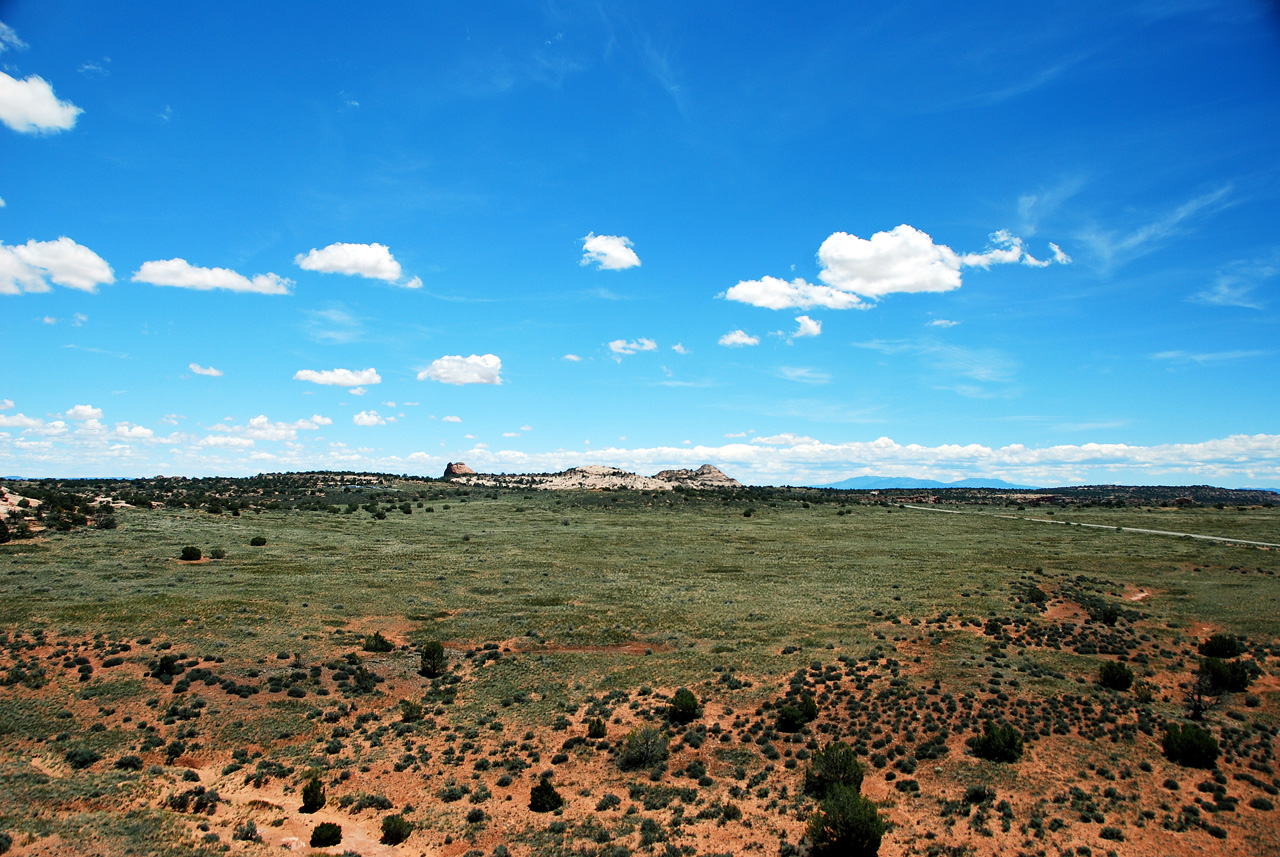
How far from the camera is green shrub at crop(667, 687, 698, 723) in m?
27.9

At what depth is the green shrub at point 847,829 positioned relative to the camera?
741 inches

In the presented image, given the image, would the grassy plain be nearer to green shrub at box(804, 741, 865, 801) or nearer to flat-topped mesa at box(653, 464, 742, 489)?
green shrub at box(804, 741, 865, 801)

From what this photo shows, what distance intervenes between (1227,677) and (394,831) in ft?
119

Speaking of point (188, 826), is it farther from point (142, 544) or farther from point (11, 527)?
point (11, 527)

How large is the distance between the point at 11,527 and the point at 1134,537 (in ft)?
371

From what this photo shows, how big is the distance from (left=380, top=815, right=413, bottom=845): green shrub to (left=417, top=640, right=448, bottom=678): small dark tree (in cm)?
1280

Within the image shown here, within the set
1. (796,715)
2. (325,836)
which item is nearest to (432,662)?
(325,836)

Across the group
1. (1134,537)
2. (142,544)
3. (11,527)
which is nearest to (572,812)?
(142,544)

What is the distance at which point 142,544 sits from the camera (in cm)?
5281

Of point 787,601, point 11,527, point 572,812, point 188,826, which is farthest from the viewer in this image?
point 11,527

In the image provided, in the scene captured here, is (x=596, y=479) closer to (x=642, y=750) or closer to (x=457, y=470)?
(x=457, y=470)

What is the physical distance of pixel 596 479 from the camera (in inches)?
5541

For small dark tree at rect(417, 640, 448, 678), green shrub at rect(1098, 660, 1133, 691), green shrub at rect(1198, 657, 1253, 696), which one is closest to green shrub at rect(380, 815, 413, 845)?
small dark tree at rect(417, 640, 448, 678)

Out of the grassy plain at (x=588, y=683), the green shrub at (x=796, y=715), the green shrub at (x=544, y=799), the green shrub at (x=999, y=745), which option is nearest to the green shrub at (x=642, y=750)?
the grassy plain at (x=588, y=683)
